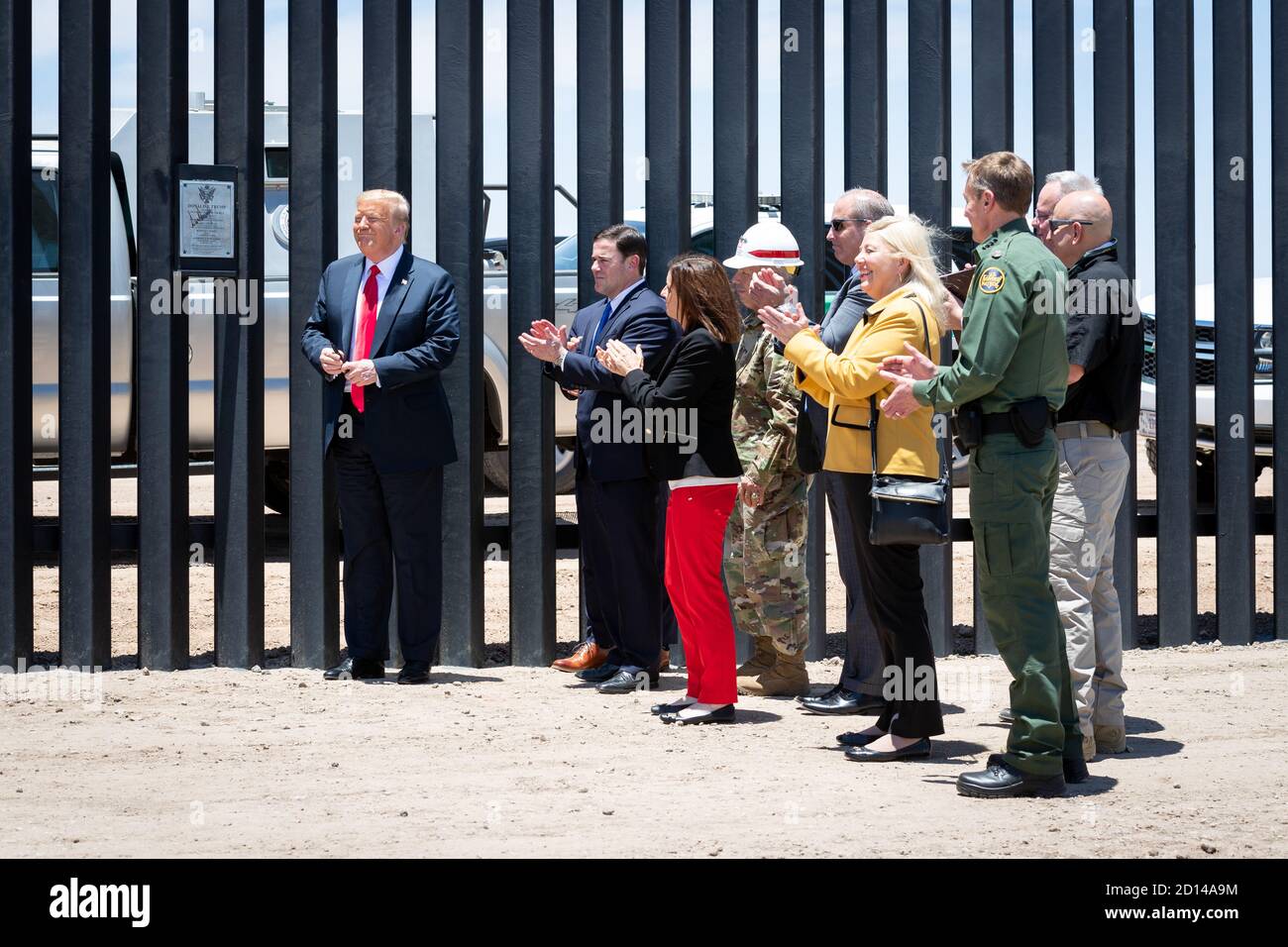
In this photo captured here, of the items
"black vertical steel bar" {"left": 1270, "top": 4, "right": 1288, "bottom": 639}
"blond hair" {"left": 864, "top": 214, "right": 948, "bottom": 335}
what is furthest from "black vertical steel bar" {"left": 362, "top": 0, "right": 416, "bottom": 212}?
"black vertical steel bar" {"left": 1270, "top": 4, "right": 1288, "bottom": 639}

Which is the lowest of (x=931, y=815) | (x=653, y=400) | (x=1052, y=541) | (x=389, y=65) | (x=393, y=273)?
(x=931, y=815)

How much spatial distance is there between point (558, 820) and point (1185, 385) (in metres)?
3.95

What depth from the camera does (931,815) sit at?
157 inches

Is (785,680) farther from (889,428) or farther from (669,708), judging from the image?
(889,428)

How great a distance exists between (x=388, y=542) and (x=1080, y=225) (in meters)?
2.89

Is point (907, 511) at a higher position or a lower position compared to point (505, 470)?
lower

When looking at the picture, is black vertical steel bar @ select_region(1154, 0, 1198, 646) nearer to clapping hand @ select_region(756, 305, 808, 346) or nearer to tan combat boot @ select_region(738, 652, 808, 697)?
tan combat boot @ select_region(738, 652, 808, 697)

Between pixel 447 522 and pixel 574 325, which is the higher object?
pixel 574 325

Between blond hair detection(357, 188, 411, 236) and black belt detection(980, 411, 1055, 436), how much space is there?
2.80 meters

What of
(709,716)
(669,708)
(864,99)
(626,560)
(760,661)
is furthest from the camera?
(864,99)

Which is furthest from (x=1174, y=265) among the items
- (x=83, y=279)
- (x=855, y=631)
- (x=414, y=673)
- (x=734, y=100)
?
(x=83, y=279)

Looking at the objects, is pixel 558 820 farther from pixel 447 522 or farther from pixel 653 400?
pixel 447 522

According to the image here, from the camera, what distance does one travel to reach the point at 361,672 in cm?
610

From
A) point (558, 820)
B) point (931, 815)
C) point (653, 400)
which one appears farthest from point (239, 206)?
point (931, 815)
